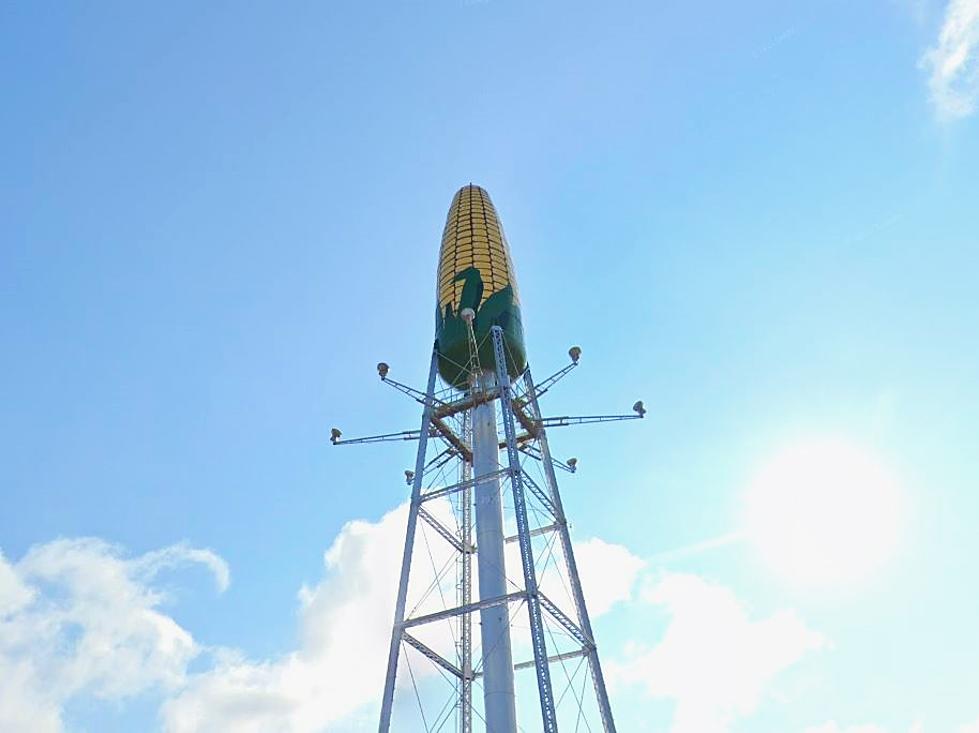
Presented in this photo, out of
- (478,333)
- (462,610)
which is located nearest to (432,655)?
(462,610)

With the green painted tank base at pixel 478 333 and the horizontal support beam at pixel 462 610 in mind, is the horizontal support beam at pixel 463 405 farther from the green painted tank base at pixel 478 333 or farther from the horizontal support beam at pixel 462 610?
the horizontal support beam at pixel 462 610

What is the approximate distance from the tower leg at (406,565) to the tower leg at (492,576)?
2087 millimetres

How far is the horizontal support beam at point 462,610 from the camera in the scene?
102ft

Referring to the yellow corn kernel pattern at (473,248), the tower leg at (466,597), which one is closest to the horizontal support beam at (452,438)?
the tower leg at (466,597)

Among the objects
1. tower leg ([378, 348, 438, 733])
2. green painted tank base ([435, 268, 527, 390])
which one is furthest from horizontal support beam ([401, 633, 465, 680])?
green painted tank base ([435, 268, 527, 390])

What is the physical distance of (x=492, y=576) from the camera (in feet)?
111

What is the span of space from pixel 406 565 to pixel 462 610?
3387 millimetres

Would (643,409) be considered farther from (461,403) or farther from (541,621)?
(541,621)

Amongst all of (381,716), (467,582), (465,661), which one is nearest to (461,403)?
(467,582)

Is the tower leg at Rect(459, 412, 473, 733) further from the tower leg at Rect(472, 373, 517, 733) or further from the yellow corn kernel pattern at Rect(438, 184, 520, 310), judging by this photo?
the yellow corn kernel pattern at Rect(438, 184, 520, 310)

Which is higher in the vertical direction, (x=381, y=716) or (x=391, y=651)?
(x=391, y=651)

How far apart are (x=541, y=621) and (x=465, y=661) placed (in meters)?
7.10

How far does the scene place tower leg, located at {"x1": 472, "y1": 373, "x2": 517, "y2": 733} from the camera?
1239 inches

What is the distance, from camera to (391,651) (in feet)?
103
